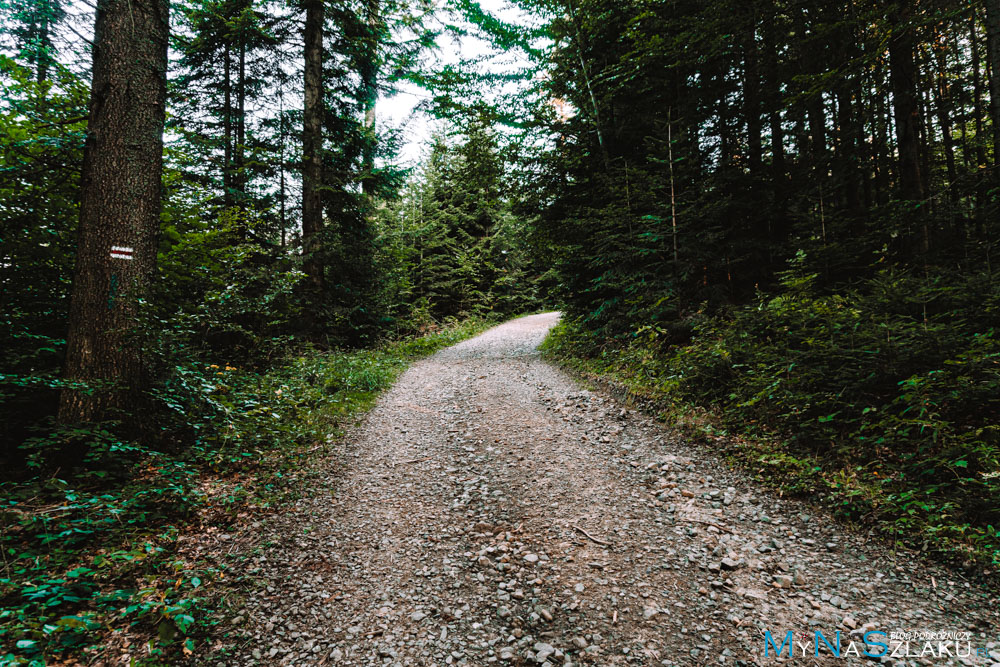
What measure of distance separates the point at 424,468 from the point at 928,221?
8713 millimetres

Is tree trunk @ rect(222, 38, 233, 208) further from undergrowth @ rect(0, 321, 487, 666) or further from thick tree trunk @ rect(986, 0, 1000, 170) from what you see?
thick tree trunk @ rect(986, 0, 1000, 170)

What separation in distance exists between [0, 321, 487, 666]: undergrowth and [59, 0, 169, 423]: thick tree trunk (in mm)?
501

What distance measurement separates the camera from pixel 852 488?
369 centimetres

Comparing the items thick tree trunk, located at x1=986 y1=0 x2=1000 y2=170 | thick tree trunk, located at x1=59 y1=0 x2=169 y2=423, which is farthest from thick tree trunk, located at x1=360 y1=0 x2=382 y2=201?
thick tree trunk, located at x1=986 y1=0 x2=1000 y2=170

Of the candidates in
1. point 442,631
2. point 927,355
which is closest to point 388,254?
point 442,631

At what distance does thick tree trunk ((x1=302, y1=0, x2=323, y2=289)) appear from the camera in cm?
1059

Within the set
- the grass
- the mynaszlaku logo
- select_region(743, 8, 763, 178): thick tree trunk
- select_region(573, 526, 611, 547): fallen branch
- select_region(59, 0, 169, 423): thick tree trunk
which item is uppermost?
select_region(743, 8, 763, 178): thick tree trunk

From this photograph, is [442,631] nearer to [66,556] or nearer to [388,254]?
[66,556]

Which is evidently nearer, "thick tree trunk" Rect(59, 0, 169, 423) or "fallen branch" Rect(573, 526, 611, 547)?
"fallen branch" Rect(573, 526, 611, 547)

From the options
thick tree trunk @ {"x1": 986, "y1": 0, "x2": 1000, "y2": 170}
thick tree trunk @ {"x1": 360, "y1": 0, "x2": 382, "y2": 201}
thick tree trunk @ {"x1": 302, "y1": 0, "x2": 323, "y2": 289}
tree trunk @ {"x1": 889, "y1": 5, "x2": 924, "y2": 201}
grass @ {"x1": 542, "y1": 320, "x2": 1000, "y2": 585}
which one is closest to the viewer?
grass @ {"x1": 542, "y1": 320, "x2": 1000, "y2": 585}

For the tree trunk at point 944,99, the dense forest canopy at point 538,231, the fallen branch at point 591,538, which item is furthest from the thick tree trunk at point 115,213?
the tree trunk at point 944,99

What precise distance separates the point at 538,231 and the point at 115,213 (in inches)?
389

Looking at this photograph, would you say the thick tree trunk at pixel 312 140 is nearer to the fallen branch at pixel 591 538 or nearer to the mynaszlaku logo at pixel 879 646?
the fallen branch at pixel 591 538

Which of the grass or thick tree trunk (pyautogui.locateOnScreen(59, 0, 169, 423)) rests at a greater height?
thick tree trunk (pyautogui.locateOnScreen(59, 0, 169, 423))
